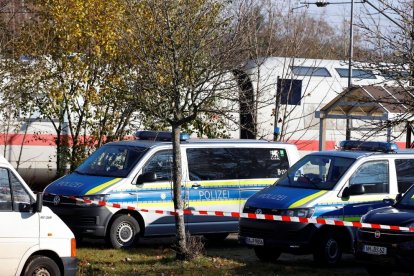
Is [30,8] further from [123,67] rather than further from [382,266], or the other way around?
[382,266]

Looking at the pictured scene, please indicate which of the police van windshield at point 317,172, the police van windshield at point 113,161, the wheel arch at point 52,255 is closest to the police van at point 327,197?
the police van windshield at point 317,172

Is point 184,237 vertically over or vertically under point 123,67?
under

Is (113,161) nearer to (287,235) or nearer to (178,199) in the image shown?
(178,199)

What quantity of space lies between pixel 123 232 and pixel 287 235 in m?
3.09

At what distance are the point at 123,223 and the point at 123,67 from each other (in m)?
5.29

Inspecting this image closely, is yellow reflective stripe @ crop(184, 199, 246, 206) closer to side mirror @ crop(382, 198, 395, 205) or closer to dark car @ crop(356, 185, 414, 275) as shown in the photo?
side mirror @ crop(382, 198, 395, 205)

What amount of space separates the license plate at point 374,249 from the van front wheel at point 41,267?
14.9 ft

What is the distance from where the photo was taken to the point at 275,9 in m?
23.7

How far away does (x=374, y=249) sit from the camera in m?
12.6

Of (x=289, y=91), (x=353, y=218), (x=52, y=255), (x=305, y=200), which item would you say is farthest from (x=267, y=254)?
(x=289, y=91)

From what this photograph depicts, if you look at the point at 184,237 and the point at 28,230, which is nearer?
the point at 28,230

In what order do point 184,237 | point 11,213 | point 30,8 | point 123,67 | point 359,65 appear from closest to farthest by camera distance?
point 11,213
point 184,237
point 359,65
point 123,67
point 30,8

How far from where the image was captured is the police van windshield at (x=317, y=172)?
47.9ft

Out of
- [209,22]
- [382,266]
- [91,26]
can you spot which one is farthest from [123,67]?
[382,266]
